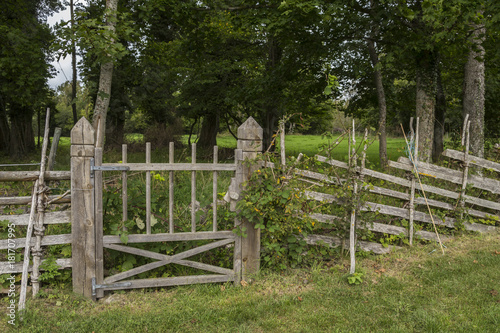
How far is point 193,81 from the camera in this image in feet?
52.7

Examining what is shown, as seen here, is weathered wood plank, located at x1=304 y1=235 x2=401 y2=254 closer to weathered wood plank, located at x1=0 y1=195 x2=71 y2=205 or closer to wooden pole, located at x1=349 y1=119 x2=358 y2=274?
wooden pole, located at x1=349 y1=119 x2=358 y2=274

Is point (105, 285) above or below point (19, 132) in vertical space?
below

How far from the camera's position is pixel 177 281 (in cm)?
445

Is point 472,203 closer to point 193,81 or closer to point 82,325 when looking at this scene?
point 82,325

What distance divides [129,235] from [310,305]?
7.59ft

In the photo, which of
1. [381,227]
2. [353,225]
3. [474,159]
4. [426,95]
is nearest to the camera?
[353,225]

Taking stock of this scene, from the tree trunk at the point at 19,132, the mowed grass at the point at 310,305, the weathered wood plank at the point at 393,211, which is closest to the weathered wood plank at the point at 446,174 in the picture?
the weathered wood plank at the point at 393,211

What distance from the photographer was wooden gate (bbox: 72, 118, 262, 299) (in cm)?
412

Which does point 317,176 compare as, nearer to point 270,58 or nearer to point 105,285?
point 105,285

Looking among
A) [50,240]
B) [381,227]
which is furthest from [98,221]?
[381,227]

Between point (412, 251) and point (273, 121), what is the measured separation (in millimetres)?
12036

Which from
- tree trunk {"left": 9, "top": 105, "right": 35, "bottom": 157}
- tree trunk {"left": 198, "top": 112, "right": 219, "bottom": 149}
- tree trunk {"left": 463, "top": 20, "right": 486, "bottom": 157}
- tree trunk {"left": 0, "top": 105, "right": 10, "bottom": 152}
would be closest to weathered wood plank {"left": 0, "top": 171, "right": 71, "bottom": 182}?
tree trunk {"left": 463, "top": 20, "right": 486, "bottom": 157}

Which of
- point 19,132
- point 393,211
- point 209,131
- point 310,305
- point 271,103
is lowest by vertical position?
point 310,305

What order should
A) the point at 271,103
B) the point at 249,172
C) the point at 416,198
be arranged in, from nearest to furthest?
the point at 249,172, the point at 416,198, the point at 271,103
